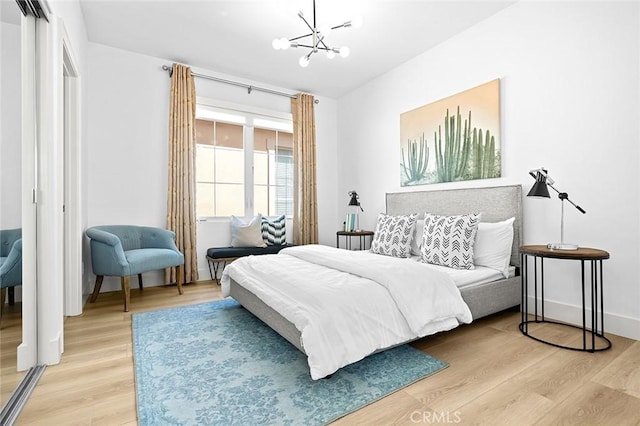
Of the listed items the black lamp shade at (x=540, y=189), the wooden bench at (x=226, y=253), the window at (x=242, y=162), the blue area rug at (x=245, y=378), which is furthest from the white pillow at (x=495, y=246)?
the window at (x=242, y=162)

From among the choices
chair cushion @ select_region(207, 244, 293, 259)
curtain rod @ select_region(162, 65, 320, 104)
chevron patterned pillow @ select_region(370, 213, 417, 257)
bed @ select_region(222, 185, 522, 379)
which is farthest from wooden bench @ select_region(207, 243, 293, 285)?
curtain rod @ select_region(162, 65, 320, 104)

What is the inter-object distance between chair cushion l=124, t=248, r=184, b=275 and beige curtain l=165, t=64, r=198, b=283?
497 mm

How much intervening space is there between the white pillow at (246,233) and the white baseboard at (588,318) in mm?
3090

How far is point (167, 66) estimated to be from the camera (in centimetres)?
403

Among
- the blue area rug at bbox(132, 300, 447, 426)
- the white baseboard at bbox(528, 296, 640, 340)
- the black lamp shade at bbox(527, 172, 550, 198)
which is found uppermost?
the black lamp shade at bbox(527, 172, 550, 198)

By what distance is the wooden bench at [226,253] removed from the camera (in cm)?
399

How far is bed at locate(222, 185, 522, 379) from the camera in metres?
1.91

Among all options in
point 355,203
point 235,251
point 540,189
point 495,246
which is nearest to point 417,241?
point 495,246

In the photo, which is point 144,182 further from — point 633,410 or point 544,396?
point 633,410

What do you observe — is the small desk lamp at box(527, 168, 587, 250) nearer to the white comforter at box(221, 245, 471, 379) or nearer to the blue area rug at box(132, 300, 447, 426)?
the white comforter at box(221, 245, 471, 379)

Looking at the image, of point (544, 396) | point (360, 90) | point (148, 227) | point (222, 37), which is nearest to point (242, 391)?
point (544, 396)

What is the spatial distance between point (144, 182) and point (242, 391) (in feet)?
10.2

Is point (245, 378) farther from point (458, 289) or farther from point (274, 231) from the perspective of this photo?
point (274, 231)

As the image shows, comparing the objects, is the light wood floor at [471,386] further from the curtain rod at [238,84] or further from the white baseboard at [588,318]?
the curtain rod at [238,84]
